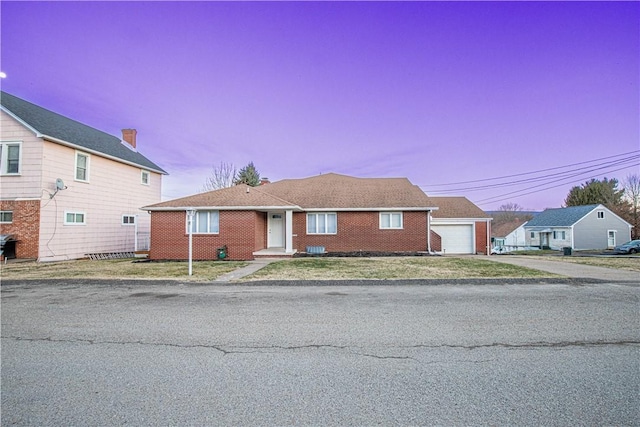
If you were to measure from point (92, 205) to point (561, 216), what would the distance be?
52.4m

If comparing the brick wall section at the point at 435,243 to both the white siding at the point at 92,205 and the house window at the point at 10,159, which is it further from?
the house window at the point at 10,159

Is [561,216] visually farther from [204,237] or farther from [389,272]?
[204,237]

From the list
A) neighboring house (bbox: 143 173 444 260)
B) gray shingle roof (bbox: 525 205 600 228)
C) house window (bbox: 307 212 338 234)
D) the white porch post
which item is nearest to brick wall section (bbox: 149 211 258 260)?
neighboring house (bbox: 143 173 444 260)

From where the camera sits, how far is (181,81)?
1744 centimetres

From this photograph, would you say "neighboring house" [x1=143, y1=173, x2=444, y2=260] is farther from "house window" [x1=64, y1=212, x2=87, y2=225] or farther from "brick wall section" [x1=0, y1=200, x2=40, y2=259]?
"brick wall section" [x1=0, y1=200, x2=40, y2=259]

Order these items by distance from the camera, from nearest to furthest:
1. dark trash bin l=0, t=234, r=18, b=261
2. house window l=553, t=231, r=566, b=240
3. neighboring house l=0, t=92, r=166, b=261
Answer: dark trash bin l=0, t=234, r=18, b=261, neighboring house l=0, t=92, r=166, b=261, house window l=553, t=231, r=566, b=240

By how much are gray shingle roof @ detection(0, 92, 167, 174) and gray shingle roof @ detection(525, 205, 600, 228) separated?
47.8m

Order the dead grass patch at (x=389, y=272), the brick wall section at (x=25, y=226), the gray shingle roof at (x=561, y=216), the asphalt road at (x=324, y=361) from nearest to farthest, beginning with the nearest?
1. the asphalt road at (x=324, y=361)
2. the dead grass patch at (x=389, y=272)
3. the brick wall section at (x=25, y=226)
4. the gray shingle roof at (x=561, y=216)

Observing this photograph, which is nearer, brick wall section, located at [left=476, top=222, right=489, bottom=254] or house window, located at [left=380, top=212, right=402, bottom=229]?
house window, located at [left=380, top=212, right=402, bottom=229]

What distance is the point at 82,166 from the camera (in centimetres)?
1828

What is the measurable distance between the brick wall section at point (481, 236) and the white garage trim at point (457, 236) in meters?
0.54

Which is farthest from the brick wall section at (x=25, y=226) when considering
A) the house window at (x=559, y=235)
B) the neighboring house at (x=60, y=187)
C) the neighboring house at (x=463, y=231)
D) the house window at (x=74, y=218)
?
the house window at (x=559, y=235)

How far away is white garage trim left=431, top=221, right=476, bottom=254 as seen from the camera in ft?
79.2

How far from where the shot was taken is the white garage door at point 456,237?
24.2 metres
